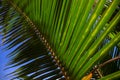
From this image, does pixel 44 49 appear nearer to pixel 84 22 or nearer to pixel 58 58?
pixel 58 58

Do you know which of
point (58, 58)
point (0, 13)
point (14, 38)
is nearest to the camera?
point (58, 58)

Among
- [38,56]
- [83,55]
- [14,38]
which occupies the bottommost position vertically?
[83,55]

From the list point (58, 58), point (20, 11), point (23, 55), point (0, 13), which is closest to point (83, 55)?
point (58, 58)

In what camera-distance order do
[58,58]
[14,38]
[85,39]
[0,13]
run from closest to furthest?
1. [85,39]
2. [58,58]
3. [14,38]
4. [0,13]

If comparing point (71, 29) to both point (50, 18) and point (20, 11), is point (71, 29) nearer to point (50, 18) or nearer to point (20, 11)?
point (50, 18)

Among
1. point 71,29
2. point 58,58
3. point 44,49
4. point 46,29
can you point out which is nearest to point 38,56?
point 44,49

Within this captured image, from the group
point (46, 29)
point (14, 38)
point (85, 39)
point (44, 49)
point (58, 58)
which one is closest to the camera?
point (85, 39)

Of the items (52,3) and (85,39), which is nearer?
(85,39)

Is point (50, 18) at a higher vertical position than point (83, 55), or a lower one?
higher

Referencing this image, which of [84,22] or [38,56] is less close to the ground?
[38,56]
